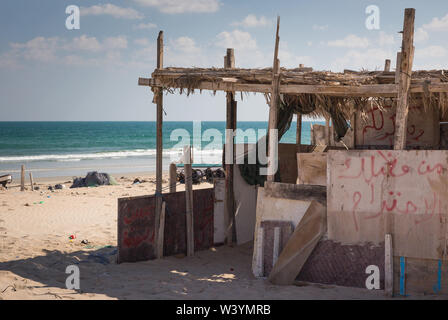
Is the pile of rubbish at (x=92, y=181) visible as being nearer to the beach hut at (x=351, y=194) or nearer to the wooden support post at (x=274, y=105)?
the beach hut at (x=351, y=194)

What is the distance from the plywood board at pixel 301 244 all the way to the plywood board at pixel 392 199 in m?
0.17

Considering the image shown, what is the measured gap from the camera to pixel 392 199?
6020mm

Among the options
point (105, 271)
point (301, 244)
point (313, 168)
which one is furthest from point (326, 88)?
point (105, 271)

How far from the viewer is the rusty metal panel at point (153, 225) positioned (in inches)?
297

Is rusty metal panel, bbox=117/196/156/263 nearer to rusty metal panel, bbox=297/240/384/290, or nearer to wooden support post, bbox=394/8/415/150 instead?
rusty metal panel, bbox=297/240/384/290

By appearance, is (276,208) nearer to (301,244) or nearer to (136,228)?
(301,244)

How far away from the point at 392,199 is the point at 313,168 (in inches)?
55.4

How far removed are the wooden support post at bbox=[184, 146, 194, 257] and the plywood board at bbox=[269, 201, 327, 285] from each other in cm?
225

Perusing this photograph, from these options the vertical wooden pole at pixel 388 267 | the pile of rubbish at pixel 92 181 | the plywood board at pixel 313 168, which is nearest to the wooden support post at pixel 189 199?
the plywood board at pixel 313 168
